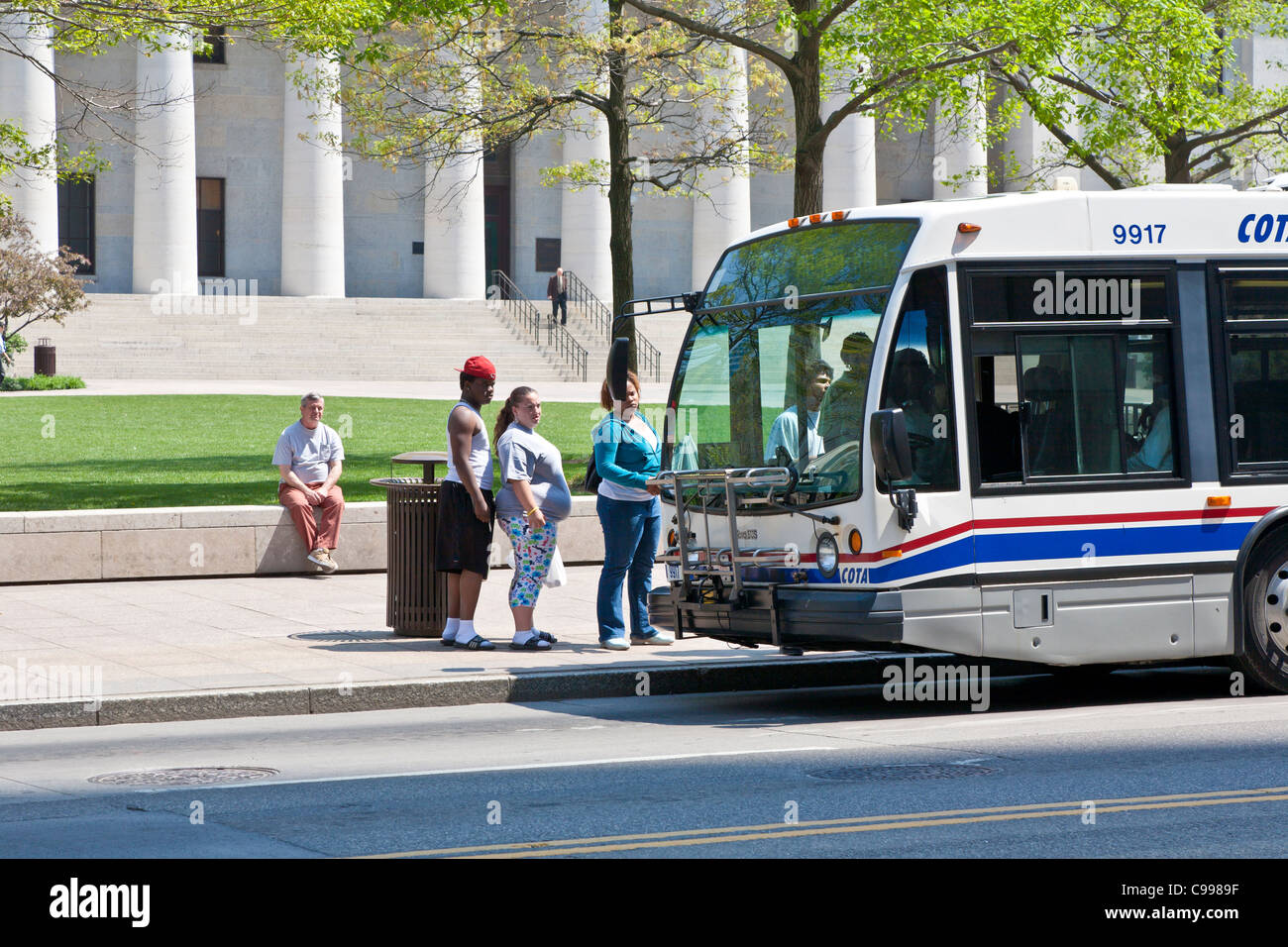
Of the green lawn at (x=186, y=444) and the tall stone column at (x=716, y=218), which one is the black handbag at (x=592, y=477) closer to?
the green lawn at (x=186, y=444)

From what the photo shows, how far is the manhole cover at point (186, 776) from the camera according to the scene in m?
8.24

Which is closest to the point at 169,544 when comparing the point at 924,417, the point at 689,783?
the point at 924,417

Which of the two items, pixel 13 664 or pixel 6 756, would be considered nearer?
pixel 6 756

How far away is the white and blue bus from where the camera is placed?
10.0m

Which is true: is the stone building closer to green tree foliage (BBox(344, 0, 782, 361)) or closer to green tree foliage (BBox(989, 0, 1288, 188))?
green tree foliage (BBox(989, 0, 1288, 188))

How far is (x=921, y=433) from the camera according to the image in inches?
394

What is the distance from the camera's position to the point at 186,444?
25.8 m

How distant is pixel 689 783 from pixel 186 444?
1921 centimetres

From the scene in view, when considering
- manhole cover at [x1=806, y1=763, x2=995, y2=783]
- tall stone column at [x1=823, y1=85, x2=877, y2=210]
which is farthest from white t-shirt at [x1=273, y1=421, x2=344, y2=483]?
tall stone column at [x1=823, y1=85, x2=877, y2=210]

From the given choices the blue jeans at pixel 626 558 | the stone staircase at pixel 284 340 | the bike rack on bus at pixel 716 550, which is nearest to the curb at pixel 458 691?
the bike rack on bus at pixel 716 550

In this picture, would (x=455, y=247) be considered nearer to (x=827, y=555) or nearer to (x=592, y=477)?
(x=592, y=477)
